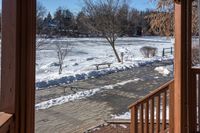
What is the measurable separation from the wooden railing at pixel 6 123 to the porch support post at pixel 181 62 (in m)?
2.04

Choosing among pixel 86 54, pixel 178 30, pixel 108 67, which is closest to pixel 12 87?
pixel 178 30

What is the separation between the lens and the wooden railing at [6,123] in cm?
117

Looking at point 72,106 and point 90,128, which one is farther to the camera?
point 72,106

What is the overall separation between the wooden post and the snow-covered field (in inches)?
226

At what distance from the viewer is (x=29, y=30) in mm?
1341

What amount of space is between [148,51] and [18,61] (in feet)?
31.6

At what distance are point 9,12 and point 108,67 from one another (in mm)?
9555

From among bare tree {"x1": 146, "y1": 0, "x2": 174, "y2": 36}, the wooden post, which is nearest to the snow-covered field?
bare tree {"x1": 146, "y1": 0, "x2": 174, "y2": 36}

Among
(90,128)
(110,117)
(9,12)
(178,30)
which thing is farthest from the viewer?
(110,117)

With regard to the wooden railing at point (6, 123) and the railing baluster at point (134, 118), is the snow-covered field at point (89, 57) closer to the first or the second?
the railing baluster at point (134, 118)

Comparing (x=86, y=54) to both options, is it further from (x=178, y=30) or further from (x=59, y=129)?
(x=178, y=30)

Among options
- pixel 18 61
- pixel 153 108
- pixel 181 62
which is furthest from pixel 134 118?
pixel 18 61

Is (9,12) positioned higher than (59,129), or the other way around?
(9,12)

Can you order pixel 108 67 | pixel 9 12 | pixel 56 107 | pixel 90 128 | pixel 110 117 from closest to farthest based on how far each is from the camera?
1. pixel 9 12
2. pixel 90 128
3. pixel 110 117
4. pixel 56 107
5. pixel 108 67
